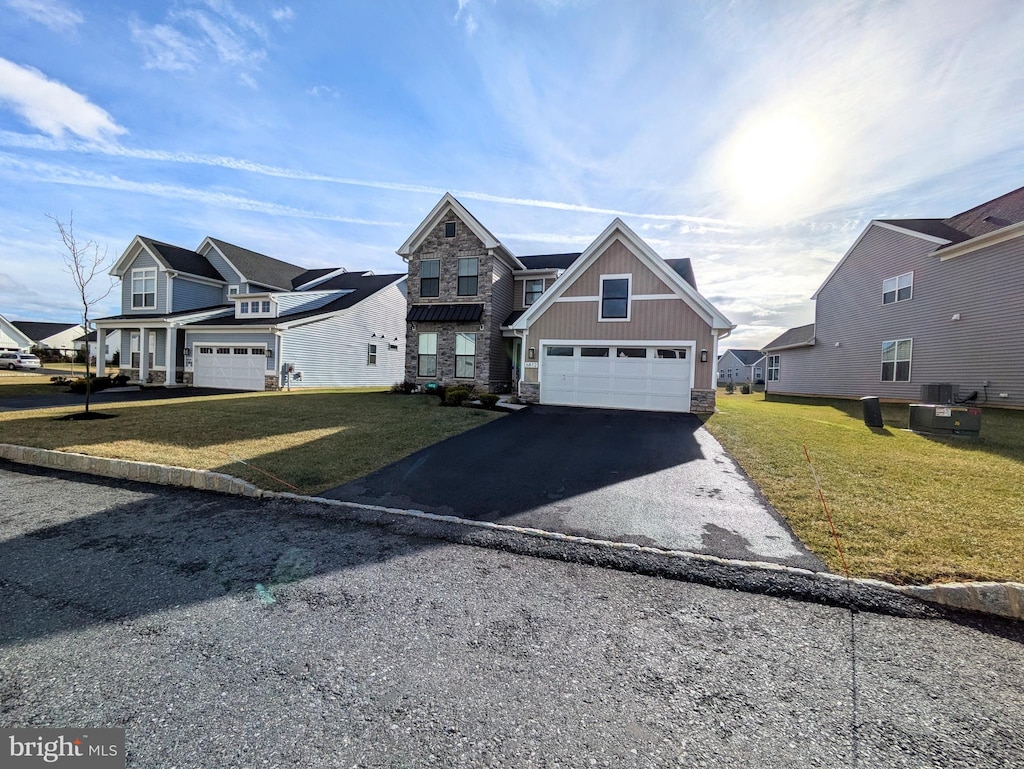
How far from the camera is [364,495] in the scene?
545 centimetres

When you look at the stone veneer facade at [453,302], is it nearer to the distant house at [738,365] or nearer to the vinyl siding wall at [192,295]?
the vinyl siding wall at [192,295]

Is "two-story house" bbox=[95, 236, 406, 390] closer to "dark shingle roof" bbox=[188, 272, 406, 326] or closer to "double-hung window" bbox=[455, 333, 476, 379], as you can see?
"dark shingle roof" bbox=[188, 272, 406, 326]

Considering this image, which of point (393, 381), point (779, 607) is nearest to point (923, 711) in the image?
point (779, 607)

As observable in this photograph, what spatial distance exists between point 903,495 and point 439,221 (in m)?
18.6

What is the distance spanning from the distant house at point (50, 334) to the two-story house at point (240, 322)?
146 feet

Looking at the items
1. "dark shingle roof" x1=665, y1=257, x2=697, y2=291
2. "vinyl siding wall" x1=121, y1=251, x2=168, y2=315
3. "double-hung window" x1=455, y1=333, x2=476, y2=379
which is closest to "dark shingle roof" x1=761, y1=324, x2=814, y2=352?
"dark shingle roof" x1=665, y1=257, x2=697, y2=291

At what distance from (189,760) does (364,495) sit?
3683 mm

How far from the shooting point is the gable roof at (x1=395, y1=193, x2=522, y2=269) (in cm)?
1852

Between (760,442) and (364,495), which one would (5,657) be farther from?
(760,442)

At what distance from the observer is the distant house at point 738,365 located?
70.6m

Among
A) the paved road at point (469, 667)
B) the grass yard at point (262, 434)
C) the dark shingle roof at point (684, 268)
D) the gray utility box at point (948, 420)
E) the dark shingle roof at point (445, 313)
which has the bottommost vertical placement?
the paved road at point (469, 667)

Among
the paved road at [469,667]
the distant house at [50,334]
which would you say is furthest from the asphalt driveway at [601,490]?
the distant house at [50,334]

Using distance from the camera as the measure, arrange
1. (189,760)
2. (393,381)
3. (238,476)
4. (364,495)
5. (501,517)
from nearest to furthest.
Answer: (189,760) → (501,517) → (364,495) → (238,476) → (393,381)

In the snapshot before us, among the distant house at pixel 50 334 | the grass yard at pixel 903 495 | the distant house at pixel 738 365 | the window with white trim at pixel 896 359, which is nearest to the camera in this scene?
the grass yard at pixel 903 495
